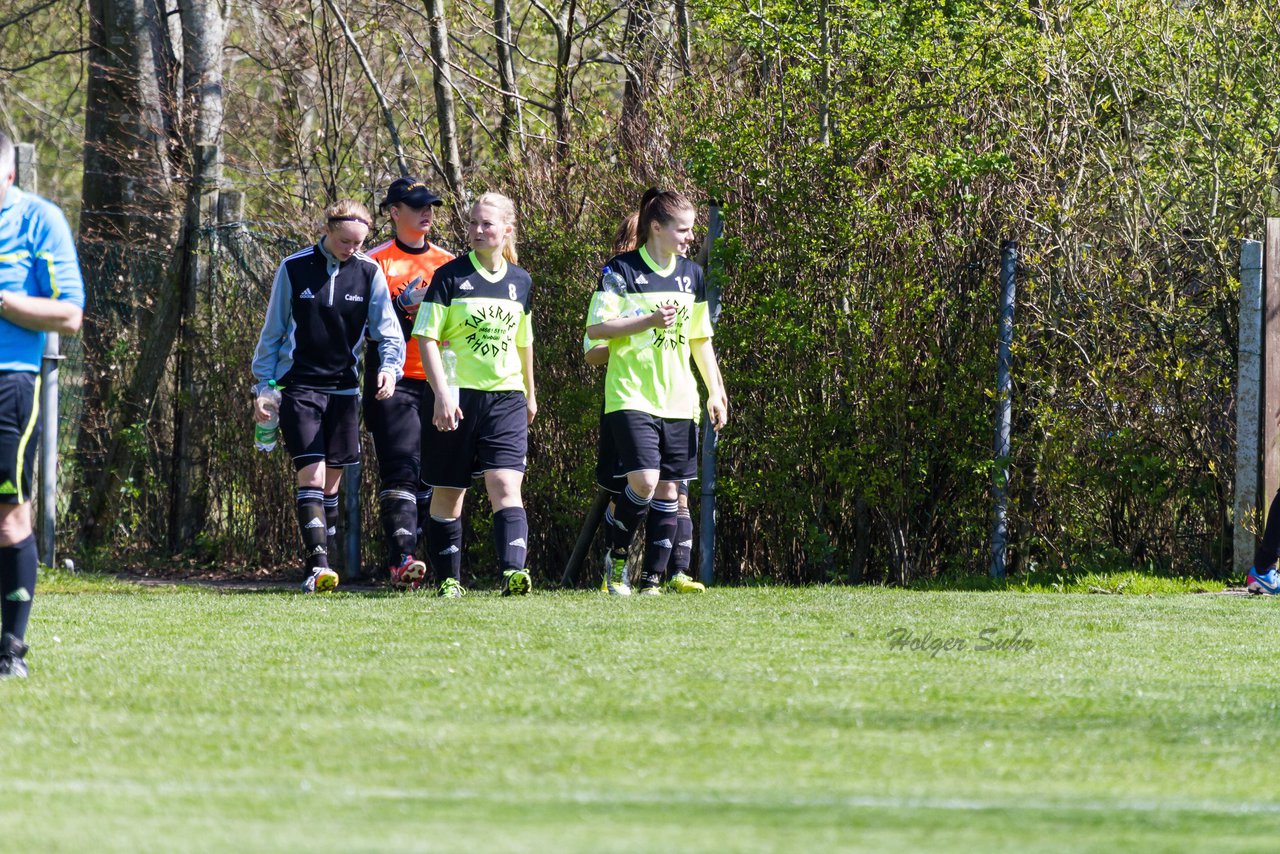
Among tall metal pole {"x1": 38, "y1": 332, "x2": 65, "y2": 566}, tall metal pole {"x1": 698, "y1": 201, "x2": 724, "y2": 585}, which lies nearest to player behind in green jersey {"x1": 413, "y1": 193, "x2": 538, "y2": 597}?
tall metal pole {"x1": 698, "y1": 201, "x2": 724, "y2": 585}

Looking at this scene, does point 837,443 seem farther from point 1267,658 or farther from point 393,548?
point 1267,658

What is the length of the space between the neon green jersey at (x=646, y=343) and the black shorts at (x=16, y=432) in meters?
3.30

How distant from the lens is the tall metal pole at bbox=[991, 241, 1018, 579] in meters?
8.86

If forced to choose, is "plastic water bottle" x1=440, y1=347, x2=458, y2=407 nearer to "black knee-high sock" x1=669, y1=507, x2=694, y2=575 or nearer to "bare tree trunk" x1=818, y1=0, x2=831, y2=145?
"black knee-high sock" x1=669, y1=507, x2=694, y2=575

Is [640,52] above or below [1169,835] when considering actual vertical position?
above

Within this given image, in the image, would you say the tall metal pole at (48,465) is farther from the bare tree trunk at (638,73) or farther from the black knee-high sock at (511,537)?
the bare tree trunk at (638,73)

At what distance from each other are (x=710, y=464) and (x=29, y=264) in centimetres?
459

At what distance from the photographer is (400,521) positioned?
28.4 ft

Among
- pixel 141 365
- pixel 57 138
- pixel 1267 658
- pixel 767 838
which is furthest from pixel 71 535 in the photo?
pixel 57 138

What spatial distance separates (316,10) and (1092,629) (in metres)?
10.3

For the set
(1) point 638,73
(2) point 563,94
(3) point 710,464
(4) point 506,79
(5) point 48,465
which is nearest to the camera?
(3) point 710,464

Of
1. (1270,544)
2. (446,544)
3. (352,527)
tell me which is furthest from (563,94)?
(1270,544)

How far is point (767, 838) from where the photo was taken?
3260 mm

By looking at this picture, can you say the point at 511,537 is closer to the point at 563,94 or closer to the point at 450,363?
the point at 450,363
